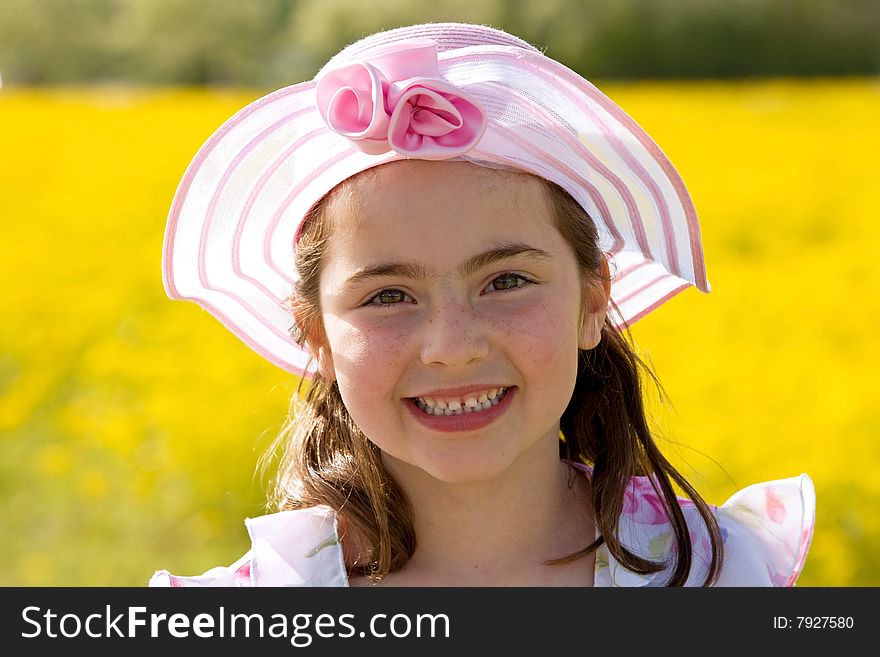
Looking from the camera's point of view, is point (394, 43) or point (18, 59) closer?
point (394, 43)

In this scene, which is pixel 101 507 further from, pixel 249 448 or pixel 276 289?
pixel 276 289

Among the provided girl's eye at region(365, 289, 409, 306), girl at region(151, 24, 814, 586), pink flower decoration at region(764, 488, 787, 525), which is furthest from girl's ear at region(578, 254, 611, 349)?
pink flower decoration at region(764, 488, 787, 525)

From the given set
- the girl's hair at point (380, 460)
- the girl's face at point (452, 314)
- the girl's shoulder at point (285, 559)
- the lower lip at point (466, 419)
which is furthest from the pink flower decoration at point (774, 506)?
the girl's shoulder at point (285, 559)

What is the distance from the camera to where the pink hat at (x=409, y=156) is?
1979mm

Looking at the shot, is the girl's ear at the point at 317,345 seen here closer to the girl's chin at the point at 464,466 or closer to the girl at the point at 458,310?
the girl at the point at 458,310

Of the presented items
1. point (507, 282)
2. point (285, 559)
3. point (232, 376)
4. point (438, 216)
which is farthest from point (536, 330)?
point (232, 376)

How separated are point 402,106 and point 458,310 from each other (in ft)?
1.05

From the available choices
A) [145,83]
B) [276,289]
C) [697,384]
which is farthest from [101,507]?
[145,83]

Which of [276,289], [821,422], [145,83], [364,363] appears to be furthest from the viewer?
[145,83]

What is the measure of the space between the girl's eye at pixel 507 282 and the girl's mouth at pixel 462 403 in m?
0.16

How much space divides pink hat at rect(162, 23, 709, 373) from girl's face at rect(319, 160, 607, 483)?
6 cm

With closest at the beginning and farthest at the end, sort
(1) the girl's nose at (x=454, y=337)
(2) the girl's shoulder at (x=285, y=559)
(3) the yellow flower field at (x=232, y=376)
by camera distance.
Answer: (1) the girl's nose at (x=454, y=337) < (2) the girl's shoulder at (x=285, y=559) < (3) the yellow flower field at (x=232, y=376)
